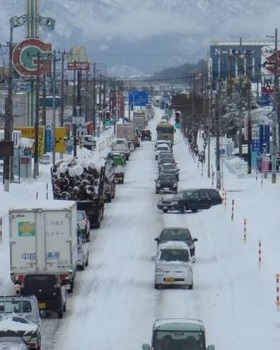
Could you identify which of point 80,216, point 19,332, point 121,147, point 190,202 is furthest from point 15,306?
point 121,147

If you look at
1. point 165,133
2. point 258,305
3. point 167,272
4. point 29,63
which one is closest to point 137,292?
point 167,272

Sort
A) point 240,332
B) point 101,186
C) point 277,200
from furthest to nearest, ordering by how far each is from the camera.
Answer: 1. point 277,200
2. point 101,186
3. point 240,332

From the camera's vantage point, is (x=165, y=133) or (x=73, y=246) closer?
(x=73, y=246)

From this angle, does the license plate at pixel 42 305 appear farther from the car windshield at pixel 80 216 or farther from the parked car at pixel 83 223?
the car windshield at pixel 80 216

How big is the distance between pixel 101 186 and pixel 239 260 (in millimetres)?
12188

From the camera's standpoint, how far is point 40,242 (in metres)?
35.2

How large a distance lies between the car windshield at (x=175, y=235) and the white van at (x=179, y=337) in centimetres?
1846

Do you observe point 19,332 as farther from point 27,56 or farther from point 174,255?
point 27,56

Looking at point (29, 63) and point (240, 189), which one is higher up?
point (29, 63)

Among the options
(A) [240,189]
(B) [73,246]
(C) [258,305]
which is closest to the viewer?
(C) [258,305]

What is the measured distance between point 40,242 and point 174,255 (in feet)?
15.1

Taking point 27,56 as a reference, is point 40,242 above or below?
below

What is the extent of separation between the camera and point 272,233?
153 ft

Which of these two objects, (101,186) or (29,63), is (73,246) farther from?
(29,63)
